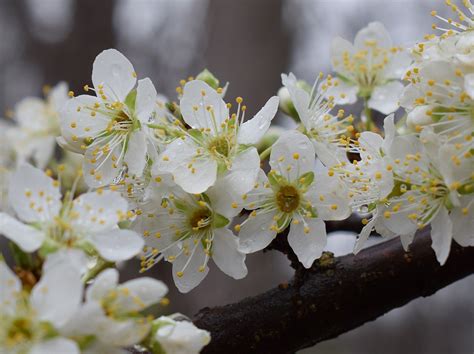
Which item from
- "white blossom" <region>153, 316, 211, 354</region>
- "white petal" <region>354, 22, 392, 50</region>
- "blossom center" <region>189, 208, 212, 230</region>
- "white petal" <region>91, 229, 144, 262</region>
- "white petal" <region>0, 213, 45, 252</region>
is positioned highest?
"white petal" <region>0, 213, 45, 252</region>

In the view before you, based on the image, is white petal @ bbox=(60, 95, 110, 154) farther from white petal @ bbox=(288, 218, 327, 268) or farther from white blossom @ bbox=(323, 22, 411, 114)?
white blossom @ bbox=(323, 22, 411, 114)

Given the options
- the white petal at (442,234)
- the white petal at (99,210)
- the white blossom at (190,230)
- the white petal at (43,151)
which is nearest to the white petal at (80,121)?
the white blossom at (190,230)

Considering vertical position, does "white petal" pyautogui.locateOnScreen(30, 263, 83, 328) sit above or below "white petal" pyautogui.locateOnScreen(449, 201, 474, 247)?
above

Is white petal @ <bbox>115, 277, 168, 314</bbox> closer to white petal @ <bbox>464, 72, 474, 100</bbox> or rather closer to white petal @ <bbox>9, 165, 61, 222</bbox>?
white petal @ <bbox>9, 165, 61, 222</bbox>

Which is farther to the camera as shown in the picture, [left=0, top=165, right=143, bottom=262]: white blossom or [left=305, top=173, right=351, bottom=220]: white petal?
[left=305, top=173, right=351, bottom=220]: white petal

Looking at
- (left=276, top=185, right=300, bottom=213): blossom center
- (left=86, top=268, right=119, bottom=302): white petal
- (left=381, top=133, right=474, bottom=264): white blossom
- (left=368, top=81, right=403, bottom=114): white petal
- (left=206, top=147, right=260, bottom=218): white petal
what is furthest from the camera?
(left=368, top=81, right=403, bottom=114): white petal

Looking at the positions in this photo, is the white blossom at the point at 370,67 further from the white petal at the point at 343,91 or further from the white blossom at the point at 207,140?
the white blossom at the point at 207,140

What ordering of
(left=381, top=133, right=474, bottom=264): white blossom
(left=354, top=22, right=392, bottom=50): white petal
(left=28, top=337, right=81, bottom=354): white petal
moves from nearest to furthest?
(left=28, top=337, right=81, bottom=354): white petal → (left=381, top=133, right=474, bottom=264): white blossom → (left=354, top=22, right=392, bottom=50): white petal

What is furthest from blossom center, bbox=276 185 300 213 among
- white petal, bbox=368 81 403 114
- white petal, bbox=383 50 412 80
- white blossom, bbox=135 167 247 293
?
white petal, bbox=383 50 412 80
